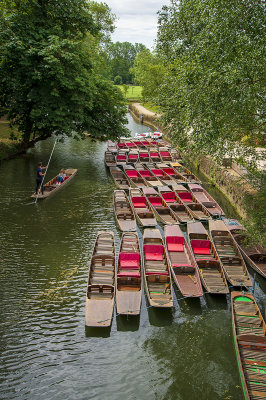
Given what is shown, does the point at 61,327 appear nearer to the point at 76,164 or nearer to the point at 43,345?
the point at 43,345

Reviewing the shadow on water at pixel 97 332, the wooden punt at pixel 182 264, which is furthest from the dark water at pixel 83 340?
the wooden punt at pixel 182 264

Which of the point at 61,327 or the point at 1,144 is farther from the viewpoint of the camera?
the point at 1,144

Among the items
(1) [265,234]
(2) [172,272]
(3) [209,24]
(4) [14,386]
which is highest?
(3) [209,24]

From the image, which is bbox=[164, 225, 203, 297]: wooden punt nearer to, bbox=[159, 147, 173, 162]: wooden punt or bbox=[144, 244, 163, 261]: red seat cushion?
bbox=[144, 244, 163, 261]: red seat cushion

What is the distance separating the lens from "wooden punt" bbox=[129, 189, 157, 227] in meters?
19.0

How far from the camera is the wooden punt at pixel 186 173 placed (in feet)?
87.5

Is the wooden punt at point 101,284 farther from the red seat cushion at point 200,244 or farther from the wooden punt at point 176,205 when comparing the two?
the wooden punt at point 176,205

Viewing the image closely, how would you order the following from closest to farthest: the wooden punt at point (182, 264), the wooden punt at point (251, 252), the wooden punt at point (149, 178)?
the wooden punt at point (182, 264) < the wooden punt at point (251, 252) < the wooden punt at point (149, 178)

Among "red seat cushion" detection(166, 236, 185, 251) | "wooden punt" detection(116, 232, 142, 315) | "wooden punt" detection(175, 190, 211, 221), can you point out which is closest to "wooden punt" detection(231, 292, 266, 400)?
"wooden punt" detection(116, 232, 142, 315)

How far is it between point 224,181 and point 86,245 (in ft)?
40.1

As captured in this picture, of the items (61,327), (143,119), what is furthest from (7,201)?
(143,119)

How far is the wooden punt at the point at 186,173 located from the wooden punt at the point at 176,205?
11.6 ft

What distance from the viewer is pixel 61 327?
11.6 metres

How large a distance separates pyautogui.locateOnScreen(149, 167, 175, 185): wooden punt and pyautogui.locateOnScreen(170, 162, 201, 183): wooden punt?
3.81 feet
